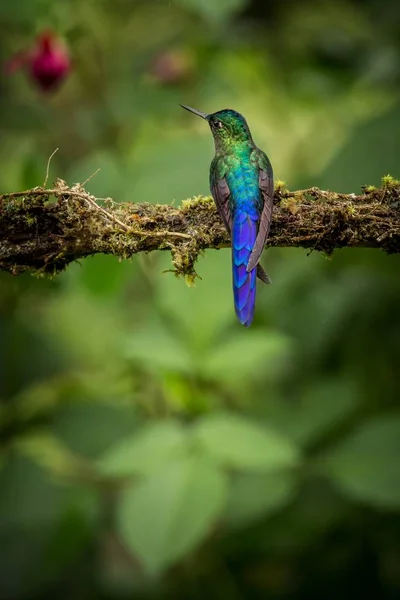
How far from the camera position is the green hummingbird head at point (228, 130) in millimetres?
2756

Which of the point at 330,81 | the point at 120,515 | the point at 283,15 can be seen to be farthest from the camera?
the point at 283,15

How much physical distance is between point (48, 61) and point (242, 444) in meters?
1.95

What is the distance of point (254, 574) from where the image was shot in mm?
4074

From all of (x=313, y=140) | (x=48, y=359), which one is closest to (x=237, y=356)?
(x=48, y=359)

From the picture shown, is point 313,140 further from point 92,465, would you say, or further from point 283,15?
point 92,465

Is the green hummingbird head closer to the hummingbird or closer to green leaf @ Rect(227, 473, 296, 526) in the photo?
the hummingbird

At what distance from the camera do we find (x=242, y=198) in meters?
2.36

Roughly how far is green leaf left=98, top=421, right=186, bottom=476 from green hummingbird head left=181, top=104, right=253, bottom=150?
1.09 metres

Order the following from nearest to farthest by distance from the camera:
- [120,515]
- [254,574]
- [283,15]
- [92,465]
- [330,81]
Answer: [120,515]
[92,465]
[254,574]
[330,81]
[283,15]

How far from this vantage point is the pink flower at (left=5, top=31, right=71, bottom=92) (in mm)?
3931

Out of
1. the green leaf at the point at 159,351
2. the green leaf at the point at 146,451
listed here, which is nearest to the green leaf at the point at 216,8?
A: the green leaf at the point at 159,351

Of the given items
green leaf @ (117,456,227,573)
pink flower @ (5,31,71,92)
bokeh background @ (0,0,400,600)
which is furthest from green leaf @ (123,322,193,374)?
pink flower @ (5,31,71,92)

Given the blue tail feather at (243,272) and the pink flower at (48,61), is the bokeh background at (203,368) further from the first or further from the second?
the blue tail feather at (243,272)

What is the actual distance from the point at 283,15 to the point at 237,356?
7.41 ft
